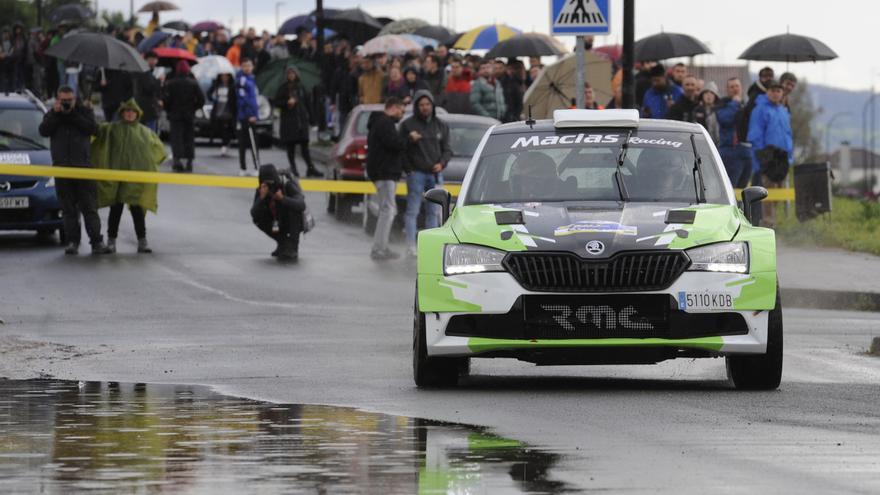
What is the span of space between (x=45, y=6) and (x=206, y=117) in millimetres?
64735

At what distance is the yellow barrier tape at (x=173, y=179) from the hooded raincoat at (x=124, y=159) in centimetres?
14

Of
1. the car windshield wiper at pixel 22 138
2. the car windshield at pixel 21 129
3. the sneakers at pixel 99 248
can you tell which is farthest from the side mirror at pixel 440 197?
the car windshield wiper at pixel 22 138

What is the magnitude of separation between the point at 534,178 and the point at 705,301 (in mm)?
1755

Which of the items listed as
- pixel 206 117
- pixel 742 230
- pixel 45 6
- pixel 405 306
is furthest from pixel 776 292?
pixel 45 6

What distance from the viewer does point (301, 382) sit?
1262cm

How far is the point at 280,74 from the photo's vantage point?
3931cm

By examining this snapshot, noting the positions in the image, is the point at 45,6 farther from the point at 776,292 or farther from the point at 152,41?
the point at 776,292

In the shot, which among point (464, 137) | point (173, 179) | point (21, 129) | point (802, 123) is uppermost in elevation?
point (21, 129)

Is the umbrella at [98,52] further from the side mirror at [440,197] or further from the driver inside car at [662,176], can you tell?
the driver inside car at [662,176]

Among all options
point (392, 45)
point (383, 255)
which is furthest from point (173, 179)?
point (392, 45)

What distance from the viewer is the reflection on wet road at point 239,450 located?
8.07 metres

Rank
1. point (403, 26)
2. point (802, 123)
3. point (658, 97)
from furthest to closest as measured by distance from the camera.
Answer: point (802, 123), point (403, 26), point (658, 97)

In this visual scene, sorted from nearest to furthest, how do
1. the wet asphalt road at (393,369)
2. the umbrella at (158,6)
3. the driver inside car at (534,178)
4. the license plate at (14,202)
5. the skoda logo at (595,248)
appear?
the wet asphalt road at (393,369) < the skoda logo at (595,248) < the driver inside car at (534,178) < the license plate at (14,202) < the umbrella at (158,6)

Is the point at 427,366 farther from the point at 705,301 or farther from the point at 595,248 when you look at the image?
the point at 705,301
